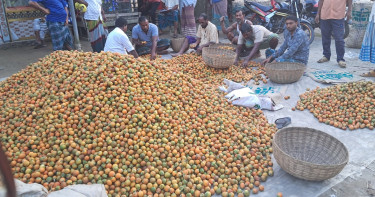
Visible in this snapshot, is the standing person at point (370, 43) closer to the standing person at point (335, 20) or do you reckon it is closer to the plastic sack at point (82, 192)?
the standing person at point (335, 20)

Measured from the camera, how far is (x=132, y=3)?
932 cm

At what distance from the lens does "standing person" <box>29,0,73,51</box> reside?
5.30 meters

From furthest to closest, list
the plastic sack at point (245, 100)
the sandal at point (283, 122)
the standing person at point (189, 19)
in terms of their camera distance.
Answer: the standing person at point (189, 19) → the plastic sack at point (245, 100) → the sandal at point (283, 122)

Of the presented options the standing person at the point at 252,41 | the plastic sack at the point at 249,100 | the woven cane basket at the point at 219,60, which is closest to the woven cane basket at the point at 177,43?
the woven cane basket at the point at 219,60

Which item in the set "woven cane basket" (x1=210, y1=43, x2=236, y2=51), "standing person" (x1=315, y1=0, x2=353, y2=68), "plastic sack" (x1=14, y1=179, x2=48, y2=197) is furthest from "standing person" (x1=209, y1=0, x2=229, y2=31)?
"plastic sack" (x1=14, y1=179, x2=48, y2=197)

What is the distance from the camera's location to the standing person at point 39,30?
25.2ft

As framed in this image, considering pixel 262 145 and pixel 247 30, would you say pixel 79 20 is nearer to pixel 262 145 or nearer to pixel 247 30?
pixel 247 30

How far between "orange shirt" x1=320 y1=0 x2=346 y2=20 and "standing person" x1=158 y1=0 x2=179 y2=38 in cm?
444

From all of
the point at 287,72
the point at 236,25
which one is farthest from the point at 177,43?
the point at 287,72

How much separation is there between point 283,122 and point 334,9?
3.18 meters

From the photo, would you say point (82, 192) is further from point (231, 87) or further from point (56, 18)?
point (56, 18)

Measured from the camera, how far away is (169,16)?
9359 mm

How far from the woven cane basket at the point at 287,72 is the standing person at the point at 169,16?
4.57 metres

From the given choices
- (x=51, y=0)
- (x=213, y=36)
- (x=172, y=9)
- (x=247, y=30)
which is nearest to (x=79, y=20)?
(x=172, y=9)
